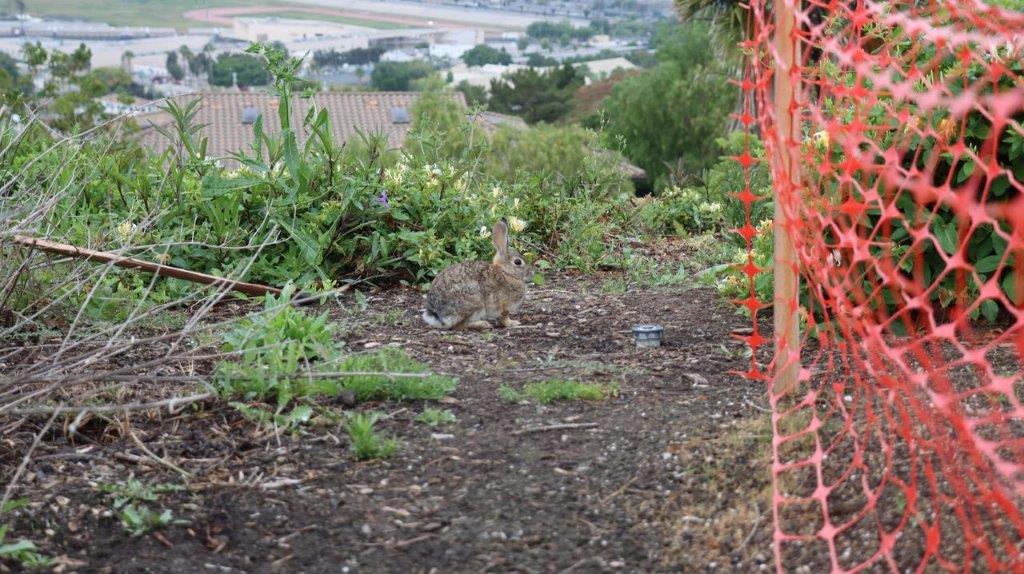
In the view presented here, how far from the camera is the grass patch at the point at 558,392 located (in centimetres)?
448

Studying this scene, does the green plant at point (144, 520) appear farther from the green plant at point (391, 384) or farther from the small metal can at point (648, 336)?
the small metal can at point (648, 336)

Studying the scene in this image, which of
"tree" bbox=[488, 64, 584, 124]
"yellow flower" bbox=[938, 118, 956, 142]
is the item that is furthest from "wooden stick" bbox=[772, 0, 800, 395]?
"tree" bbox=[488, 64, 584, 124]

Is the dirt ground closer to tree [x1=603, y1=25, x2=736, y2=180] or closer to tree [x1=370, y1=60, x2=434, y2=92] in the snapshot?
tree [x1=603, y1=25, x2=736, y2=180]

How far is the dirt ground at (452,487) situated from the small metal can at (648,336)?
0.45 metres

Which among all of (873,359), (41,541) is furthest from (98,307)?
(873,359)

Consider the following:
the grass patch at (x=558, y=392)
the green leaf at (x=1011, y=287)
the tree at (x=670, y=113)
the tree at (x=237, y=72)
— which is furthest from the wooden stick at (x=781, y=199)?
the tree at (x=237, y=72)

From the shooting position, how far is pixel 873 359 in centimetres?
405

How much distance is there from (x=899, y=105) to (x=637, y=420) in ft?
6.56

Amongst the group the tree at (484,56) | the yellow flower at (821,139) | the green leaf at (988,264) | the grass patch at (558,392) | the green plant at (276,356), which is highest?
the yellow flower at (821,139)

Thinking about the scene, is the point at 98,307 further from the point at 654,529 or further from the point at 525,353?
the point at 654,529

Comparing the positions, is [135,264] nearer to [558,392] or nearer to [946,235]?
[558,392]

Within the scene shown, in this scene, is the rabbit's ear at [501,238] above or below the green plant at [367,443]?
above

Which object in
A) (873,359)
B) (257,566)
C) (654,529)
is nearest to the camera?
(257,566)

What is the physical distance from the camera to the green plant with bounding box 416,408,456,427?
13.8 feet
